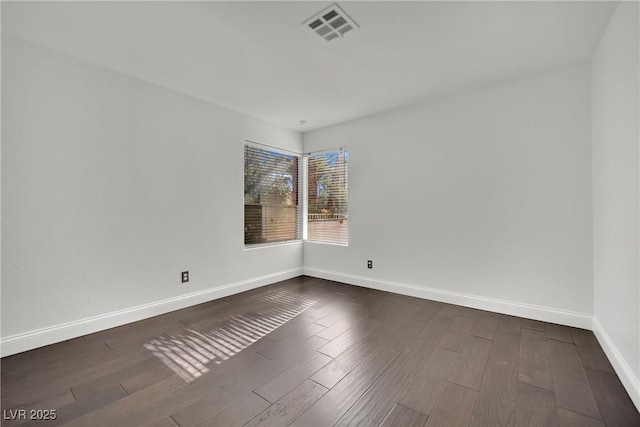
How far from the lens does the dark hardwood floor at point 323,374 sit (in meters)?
1.53

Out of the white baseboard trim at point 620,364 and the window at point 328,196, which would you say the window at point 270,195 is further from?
the white baseboard trim at point 620,364

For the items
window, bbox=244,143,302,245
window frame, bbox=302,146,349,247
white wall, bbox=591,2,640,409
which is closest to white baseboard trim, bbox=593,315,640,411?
white wall, bbox=591,2,640,409

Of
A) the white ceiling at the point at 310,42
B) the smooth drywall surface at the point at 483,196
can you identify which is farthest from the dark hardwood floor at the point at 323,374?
the white ceiling at the point at 310,42

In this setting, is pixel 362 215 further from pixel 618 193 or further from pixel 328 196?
pixel 618 193

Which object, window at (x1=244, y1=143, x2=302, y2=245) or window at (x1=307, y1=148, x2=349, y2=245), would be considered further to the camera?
window at (x1=307, y1=148, x2=349, y2=245)

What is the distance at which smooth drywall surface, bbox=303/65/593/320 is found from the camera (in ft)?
8.64

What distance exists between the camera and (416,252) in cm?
355

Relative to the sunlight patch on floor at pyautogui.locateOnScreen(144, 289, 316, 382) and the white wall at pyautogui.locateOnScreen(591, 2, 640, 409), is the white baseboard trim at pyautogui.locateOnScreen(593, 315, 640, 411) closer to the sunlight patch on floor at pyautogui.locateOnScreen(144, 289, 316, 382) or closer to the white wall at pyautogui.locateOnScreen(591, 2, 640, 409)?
the white wall at pyautogui.locateOnScreen(591, 2, 640, 409)

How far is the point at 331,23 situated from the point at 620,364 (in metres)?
2.93

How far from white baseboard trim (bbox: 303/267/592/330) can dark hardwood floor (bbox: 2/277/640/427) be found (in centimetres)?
11

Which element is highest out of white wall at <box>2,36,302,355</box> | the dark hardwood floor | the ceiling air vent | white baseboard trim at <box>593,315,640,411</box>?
the ceiling air vent

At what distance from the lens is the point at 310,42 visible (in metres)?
2.24

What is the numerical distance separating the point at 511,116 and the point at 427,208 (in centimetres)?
125

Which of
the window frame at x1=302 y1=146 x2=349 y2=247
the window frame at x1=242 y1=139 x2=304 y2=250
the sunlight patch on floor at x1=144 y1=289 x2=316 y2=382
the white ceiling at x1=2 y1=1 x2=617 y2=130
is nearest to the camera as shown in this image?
the white ceiling at x1=2 y1=1 x2=617 y2=130
